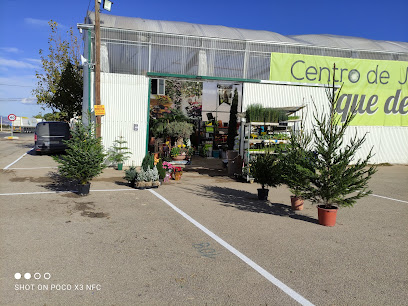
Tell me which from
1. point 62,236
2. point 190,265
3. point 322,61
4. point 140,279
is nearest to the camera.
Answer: point 140,279

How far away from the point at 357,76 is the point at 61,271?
17902mm

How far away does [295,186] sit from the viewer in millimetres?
7430

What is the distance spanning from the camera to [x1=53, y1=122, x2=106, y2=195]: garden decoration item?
8.84m

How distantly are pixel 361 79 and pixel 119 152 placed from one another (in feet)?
43.7

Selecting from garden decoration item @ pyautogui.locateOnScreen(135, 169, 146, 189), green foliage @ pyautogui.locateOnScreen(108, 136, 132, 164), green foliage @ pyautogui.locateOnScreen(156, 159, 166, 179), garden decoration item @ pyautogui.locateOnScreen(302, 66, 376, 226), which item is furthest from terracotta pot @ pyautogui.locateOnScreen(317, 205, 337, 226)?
green foliage @ pyautogui.locateOnScreen(108, 136, 132, 164)

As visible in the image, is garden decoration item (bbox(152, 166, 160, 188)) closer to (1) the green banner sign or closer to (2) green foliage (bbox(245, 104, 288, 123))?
(2) green foliage (bbox(245, 104, 288, 123))

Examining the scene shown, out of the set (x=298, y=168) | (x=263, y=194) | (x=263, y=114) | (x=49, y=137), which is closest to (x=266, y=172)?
(x=263, y=194)

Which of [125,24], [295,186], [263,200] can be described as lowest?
[263,200]

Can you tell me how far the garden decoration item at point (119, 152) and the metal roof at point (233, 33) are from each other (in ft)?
17.0

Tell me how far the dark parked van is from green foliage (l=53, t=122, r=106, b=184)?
10.8 m

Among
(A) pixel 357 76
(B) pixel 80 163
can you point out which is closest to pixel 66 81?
(B) pixel 80 163

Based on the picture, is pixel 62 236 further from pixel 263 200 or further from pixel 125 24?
pixel 125 24

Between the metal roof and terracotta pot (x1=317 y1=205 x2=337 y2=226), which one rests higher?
the metal roof

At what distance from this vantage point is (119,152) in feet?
48.9
